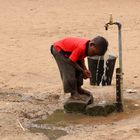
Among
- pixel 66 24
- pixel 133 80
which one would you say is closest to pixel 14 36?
pixel 66 24

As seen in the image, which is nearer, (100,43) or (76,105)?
(100,43)

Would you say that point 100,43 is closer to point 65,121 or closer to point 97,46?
point 97,46

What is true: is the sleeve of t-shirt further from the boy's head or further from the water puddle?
the water puddle

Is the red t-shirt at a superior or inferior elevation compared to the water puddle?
superior

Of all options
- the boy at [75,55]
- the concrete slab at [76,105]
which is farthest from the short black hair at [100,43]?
the concrete slab at [76,105]

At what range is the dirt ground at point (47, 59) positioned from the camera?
6298 millimetres

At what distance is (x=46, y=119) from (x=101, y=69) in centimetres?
170

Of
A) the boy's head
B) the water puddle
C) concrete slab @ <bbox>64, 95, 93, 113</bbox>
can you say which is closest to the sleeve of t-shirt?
the boy's head

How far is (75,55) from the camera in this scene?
21.9 feet

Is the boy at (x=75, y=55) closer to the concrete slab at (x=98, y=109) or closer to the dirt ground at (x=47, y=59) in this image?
the concrete slab at (x=98, y=109)

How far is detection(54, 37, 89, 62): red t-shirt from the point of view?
6680mm

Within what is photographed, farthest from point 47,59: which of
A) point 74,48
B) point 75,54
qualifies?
point 75,54

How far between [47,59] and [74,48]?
130 inches

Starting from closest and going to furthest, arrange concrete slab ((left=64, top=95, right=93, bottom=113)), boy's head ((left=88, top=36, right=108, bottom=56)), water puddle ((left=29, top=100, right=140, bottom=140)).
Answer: water puddle ((left=29, top=100, right=140, bottom=140)) → boy's head ((left=88, top=36, right=108, bottom=56)) → concrete slab ((left=64, top=95, right=93, bottom=113))
